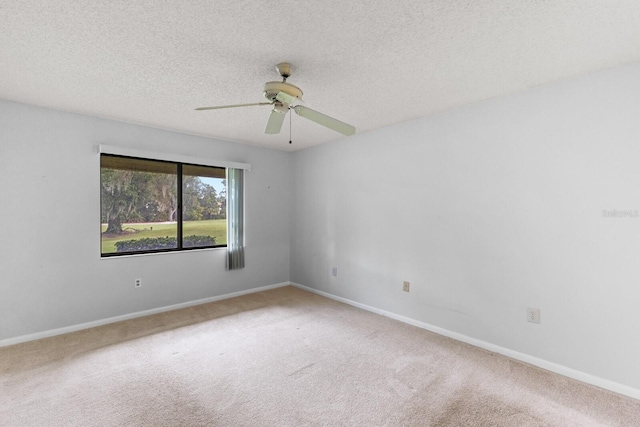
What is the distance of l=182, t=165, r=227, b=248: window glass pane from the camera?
12.8ft

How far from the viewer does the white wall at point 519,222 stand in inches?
81.3

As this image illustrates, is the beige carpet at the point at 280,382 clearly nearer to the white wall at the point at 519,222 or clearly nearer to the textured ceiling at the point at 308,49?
the white wall at the point at 519,222

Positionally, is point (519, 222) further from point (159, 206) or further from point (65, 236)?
point (65, 236)

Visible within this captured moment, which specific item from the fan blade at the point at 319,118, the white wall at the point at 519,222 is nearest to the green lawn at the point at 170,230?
the white wall at the point at 519,222

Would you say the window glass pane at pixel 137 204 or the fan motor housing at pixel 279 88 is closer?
the fan motor housing at pixel 279 88

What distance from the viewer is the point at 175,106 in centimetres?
284

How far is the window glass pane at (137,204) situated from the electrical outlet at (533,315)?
12.9 ft

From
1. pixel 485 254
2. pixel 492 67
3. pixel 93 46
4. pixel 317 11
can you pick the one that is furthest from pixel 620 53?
pixel 93 46

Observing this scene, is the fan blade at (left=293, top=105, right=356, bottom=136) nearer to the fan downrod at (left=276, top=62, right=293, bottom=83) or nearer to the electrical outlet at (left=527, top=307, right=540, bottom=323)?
the fan downrod at (left=276, top=62, right=293, bottom=83)

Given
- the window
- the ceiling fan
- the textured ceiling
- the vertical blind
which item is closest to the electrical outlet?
the textured ceiling

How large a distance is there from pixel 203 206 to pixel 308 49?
2887 mm

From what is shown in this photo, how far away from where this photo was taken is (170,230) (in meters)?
3.80

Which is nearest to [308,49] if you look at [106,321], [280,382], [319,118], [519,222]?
[319,118]

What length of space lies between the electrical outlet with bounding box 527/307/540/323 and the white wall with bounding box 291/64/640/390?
0.12ft
